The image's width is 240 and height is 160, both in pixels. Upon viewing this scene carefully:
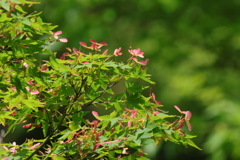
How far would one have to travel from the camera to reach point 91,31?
15.6ft

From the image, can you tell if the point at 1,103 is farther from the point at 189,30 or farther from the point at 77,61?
the point at 189,30

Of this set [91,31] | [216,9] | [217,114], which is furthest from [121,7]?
[217,114]

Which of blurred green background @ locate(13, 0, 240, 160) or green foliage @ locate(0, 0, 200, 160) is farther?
blurred green background @ locate(13, 0, 240, 160)

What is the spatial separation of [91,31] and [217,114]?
109 inches

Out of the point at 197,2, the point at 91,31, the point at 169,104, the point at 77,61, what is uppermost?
the point at 197,2

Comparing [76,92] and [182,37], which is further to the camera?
[182,37]

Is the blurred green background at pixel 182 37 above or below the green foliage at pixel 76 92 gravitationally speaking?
above

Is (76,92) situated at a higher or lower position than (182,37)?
lower

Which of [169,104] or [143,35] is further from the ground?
[143,35]

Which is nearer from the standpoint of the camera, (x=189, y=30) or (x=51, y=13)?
(x=189, y=30)

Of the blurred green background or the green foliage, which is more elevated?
the blurred green background

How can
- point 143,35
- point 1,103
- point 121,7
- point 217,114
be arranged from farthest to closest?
point 121,7, point 143,35, point 217,114, point 1,103

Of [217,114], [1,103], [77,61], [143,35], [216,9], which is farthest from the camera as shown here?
[143,35]

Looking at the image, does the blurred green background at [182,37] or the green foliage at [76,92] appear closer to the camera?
the green foliage at [76,92]
